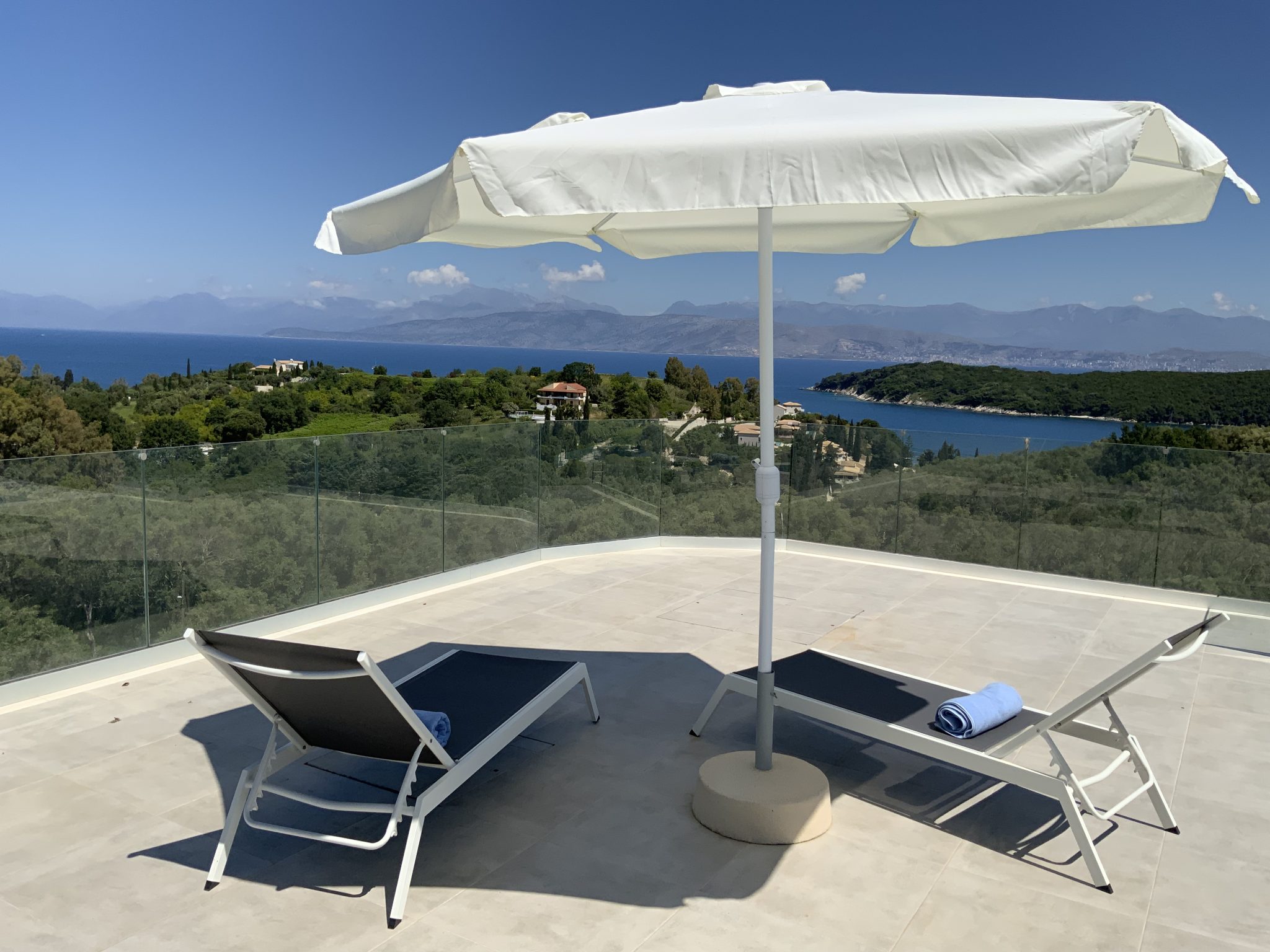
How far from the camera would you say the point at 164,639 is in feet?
17.7

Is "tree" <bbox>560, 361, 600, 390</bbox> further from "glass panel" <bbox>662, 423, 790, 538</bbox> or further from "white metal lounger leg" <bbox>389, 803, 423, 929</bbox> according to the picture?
"white metal lounger leg" <bbox>389, 803, 423, 929</bbox>

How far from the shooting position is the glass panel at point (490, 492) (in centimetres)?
750

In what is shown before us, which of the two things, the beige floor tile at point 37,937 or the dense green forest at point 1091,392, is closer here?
the beige floor tile at point 37,937

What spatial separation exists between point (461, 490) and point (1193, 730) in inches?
214

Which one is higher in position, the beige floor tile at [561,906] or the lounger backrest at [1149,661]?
the lounger backrest at [1149,661]

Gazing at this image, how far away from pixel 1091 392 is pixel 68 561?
31508mm

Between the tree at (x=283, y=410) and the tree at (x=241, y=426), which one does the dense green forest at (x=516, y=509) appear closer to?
the tree at (x=241, y=426)

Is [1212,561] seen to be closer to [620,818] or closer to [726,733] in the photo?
[726,733]

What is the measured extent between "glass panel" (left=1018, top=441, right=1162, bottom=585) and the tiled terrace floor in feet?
8.02

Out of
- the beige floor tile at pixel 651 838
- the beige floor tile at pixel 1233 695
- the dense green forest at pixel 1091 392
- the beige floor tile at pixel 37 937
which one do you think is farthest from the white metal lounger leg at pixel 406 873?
the dense green forest at pixel 1091 392

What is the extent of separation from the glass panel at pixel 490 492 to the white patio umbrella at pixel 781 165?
13.6 ft

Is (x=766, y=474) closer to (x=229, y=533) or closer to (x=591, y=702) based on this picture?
(x=591, y=702)

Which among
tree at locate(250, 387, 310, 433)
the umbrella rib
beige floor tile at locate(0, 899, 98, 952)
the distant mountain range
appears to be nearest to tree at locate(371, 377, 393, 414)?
tree at locate(250, 387, 310, 433)

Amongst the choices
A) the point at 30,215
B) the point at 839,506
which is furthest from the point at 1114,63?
the point at 30,215
